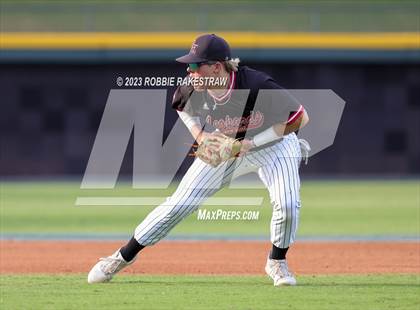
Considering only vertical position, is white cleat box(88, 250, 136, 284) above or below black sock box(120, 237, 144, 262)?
below

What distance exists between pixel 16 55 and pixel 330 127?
725cm

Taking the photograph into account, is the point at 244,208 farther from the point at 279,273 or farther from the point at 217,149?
the point at 217,149

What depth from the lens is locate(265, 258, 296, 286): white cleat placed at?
7.19 metres

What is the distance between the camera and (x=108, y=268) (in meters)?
→ 7.33

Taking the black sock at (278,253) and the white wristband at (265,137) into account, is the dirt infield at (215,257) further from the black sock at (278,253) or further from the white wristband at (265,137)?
the white wristband at (265,137)

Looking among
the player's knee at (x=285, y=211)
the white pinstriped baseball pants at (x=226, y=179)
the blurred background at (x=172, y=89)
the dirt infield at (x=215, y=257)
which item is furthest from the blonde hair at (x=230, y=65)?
the blurred background at (x=172, y=89)

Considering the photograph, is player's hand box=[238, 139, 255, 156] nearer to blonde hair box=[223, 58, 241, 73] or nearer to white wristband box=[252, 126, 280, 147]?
white wristband box=[252, 126, 280, 147]

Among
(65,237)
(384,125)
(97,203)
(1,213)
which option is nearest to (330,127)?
(384,125)

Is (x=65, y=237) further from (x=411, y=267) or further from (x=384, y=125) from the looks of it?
(x=384, y=125)

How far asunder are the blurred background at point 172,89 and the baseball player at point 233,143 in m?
13.9

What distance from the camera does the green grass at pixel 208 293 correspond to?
6.31 m

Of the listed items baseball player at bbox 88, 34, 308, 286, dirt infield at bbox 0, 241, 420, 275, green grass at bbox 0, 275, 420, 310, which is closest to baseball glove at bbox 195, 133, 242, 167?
baseball player at bbox 88, 34, 308, 286

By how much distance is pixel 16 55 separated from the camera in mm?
21266

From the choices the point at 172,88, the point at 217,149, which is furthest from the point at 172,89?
the point at 217,149
